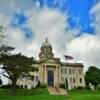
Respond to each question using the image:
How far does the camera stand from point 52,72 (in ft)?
309

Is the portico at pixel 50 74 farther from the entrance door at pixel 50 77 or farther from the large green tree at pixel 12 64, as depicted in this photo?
the large green tree at pixel 12 64

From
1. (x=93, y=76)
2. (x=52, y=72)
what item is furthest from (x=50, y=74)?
(x=93, y=76)

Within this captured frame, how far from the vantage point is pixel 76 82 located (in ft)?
330

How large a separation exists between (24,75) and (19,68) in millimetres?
3010

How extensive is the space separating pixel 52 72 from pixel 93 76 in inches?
654

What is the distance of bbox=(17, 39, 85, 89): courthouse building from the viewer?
92938 millimetres

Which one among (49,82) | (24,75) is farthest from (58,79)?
(24,75)

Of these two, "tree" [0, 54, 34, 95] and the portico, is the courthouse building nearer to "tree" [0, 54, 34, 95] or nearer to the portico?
the portico

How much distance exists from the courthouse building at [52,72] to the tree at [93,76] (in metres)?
3.94

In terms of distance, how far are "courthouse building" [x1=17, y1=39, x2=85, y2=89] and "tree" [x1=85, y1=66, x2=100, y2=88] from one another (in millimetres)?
3945

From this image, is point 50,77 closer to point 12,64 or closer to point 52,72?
point 52,72

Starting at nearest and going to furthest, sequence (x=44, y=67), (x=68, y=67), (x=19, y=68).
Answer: (x=19, y=68), (x=44, y=67), (x=68, y=67)

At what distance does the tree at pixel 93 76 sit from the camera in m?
101

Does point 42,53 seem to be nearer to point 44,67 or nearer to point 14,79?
point 44,67
